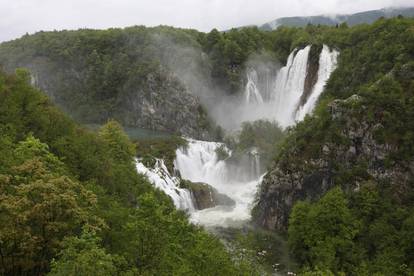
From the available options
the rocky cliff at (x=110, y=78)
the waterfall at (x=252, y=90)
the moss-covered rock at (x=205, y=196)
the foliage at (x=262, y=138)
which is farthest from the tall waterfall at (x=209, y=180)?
the waterfall at (x=252, y=90)

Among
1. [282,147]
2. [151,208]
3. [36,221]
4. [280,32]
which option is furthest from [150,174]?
[280,32]

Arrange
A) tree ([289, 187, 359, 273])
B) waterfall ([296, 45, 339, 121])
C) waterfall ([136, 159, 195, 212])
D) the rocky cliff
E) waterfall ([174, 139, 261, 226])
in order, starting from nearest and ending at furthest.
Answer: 1. tree ([289, 187, 359, 273])
2. waterfall ([136, 159, 195, 212])
3. waterfall ([174, 139, 261, 226])
4. waterfall ([296, 45, 339, 121])
5. the rocky cliff

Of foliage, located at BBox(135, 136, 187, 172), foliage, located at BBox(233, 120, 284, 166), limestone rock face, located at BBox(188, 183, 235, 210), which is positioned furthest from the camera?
foliage, located at BBox(233, 120, 284, 166)

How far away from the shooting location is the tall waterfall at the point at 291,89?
206ft

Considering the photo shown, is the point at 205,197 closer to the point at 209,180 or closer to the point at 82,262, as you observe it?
the point at 209,180

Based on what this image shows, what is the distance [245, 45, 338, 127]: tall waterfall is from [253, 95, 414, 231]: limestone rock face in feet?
66.2

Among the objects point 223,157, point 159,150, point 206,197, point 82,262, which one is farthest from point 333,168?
point 82,262

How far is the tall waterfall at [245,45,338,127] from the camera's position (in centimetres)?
6272

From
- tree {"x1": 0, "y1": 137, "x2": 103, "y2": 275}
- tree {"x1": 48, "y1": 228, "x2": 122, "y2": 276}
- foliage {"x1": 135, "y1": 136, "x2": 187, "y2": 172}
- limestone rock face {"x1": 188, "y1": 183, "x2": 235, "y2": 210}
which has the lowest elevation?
limestone rock face {"x1": 188, "y1": 183, "x2": 235, "y2": 210}

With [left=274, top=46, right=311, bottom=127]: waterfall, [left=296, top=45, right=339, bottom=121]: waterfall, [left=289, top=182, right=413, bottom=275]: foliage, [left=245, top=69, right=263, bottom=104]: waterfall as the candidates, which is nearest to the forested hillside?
[left=289, top=182, right=413, bottom=275]: foliage

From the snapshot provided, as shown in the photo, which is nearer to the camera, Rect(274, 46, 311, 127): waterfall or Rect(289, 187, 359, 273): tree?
Rect(289, 187, 359, 273): tree

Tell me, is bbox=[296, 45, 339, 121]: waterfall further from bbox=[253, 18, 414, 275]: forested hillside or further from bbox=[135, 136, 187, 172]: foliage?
bbox=[135, 136, 187, 172]: foliage

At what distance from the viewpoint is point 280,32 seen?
3563 inches

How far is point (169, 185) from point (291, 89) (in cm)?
3123
